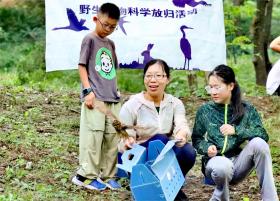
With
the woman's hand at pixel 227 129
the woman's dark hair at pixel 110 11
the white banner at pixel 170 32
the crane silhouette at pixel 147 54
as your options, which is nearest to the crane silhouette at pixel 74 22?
the white banner at pixel 170 32

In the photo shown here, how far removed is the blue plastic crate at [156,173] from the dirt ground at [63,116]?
0.55 m

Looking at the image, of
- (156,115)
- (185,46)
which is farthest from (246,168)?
(185,46)

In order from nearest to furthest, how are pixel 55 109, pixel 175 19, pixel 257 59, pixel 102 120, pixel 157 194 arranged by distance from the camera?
pixel 157 194 → pixel 102 120 → pixel 175 19 → pixel 55 109 → pixel 257 59

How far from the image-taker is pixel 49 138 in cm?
594

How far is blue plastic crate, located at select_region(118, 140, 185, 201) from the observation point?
3.82m

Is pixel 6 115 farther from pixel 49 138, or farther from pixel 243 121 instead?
pixel 243 121

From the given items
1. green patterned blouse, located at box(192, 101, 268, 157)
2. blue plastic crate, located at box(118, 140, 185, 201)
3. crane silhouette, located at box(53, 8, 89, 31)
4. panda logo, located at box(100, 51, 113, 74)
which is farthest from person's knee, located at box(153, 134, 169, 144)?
crane silhouette, located at box(53, 8, 89, 31)

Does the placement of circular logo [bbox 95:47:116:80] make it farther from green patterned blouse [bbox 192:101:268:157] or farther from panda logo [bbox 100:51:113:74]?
green patterned blouse [bbox 192:101:268:157]

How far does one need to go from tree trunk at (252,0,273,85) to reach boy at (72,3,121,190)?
5838 mm

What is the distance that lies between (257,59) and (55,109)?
15.3ft

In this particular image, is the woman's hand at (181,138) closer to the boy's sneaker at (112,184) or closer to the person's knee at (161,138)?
the person's knee at (161,138)

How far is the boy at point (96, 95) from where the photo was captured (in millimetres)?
4535

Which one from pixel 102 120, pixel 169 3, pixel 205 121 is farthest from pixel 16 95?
pixel 205 121

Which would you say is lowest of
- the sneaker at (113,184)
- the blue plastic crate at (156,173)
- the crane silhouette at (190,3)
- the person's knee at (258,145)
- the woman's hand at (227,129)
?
the sneaker at (113,184)
